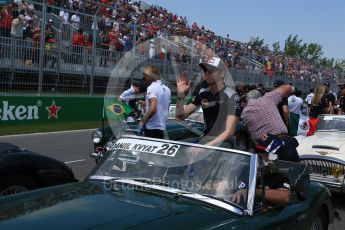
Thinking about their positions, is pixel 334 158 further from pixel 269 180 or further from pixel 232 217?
pixel 232 217

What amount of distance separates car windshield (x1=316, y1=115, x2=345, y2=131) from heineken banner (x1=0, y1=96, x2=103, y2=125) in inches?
381

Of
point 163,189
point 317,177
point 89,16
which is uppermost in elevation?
point 89,16

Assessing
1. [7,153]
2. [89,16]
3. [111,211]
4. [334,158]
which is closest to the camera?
[111,211]

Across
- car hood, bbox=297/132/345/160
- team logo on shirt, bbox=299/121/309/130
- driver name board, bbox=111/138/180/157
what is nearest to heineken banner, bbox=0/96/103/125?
team logo on shirt, bbox=299/121/309/130

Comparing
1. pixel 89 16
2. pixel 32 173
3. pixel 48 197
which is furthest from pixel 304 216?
pixel 89 16

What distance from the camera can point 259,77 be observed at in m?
29.3

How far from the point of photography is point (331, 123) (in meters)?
9.34

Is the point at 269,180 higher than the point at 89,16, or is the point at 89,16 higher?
the point at 89,16

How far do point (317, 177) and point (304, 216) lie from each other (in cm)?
328

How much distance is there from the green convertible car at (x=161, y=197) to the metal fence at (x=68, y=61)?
921cm

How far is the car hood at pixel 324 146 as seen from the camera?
24.6ft

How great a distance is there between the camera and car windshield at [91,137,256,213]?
3.72m

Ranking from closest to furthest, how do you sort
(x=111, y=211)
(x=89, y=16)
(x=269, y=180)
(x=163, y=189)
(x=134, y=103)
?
(x=111, y=211)
(x=163, y=189)
(x=269, y=180)
(x=134, y=103)
(x=89, y=16)

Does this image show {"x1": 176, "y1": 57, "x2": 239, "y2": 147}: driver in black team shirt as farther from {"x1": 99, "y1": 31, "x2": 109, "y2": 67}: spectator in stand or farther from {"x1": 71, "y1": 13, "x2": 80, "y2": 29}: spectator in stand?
{"x1": 99, "y1": 31, "x2": 109, "y2": 67}: spectator in stand
